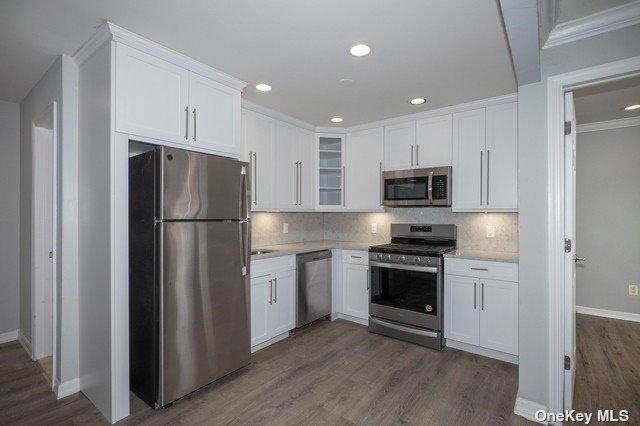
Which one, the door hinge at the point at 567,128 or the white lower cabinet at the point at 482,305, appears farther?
the white lower cabinet at the point at 482,305

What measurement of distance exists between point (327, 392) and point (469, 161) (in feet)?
8.43

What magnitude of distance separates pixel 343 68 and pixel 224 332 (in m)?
2.22

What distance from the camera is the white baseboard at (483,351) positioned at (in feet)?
9.41

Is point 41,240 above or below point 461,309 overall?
above

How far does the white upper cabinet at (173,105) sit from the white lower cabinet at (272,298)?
3.76ft

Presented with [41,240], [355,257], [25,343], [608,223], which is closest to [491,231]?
[355,257]

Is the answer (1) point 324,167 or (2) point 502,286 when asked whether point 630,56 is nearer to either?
(2) point 502,286

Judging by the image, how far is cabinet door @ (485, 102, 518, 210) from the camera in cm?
307

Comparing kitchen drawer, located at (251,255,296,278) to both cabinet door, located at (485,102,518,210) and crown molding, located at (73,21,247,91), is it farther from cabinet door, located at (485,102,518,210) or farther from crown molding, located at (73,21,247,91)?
cabinet door, located at (485,102,518,210)

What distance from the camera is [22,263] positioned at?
10.9 feet

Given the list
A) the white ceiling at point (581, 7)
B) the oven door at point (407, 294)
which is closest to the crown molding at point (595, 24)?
the white ceiling at point (581, 7)

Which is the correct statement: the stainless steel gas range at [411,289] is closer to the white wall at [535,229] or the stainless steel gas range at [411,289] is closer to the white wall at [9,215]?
the white wall at [535,229]

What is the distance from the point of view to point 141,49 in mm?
2123

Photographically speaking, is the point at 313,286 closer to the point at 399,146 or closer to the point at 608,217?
the point at 399,146
